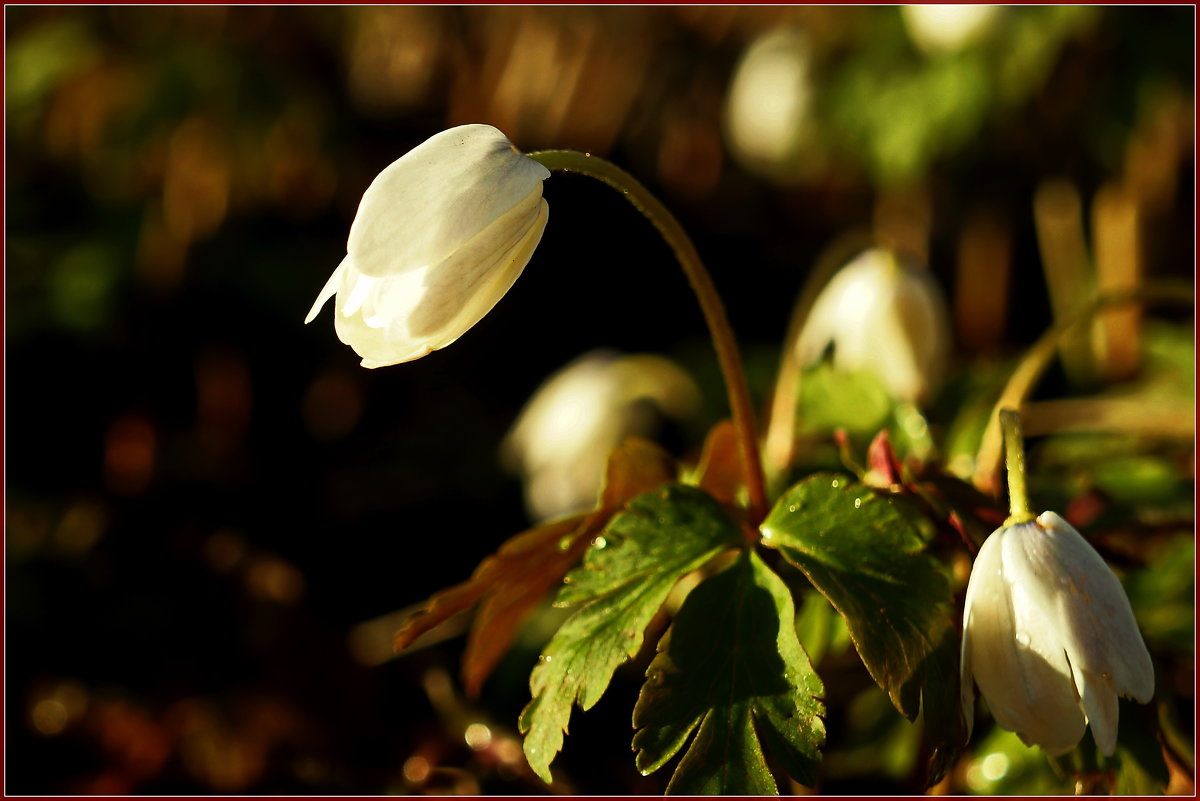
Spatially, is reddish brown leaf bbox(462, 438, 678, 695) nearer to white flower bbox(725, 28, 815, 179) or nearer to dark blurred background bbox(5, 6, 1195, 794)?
dark blurred background bbox(5, 6, 1195, 794)

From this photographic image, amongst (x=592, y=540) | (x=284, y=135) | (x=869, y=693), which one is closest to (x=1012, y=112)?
(x=869, y=693)

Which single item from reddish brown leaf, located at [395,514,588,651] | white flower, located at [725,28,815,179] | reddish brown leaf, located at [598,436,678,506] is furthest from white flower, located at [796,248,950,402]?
white flower, located at [725,28,815,179]

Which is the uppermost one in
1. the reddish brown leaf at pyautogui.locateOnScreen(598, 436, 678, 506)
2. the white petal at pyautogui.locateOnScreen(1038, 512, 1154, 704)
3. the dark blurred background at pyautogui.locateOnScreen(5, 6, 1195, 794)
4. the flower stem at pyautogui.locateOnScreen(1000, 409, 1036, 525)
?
the flower stem at pyautogui.locateOnScreen(1000, 409, 1036, 525)

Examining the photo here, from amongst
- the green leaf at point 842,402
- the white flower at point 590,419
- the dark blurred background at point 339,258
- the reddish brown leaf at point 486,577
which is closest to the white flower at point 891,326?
the dark blurred background at point 339,258

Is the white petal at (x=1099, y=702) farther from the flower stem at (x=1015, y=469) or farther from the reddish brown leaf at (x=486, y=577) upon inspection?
the reddish brown leaf at (x=486, y=577)

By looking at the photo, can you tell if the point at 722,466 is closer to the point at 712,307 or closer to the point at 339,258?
the point at 712,307

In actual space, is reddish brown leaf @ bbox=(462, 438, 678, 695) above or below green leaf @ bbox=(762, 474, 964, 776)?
below

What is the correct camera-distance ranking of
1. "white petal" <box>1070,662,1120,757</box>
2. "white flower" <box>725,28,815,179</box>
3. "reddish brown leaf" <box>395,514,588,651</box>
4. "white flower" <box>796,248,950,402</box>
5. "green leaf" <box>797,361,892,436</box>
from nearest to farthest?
"white petal" <box>1070,662,1120,757</box>
"reddish brown leaf" <box>395,514,588,651</box>
"green leaf" <box>797,361,892,436</box>
"white flower" <box>796,248,950,402</box>
"white flower" <box>725,28,815,179</box>
